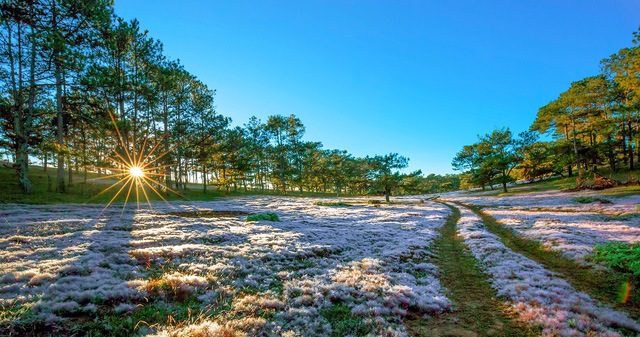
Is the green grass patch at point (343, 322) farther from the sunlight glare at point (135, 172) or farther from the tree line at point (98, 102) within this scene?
the sunlight glare at point (135, 172)

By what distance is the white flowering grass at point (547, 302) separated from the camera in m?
5.55

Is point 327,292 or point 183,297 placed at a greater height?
point 183,297

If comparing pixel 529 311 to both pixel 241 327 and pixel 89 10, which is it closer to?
pixel 241 327

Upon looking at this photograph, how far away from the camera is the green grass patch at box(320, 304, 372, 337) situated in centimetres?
541

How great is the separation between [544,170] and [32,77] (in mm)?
102389

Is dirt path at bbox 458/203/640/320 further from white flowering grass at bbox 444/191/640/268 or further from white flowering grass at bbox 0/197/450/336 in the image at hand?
white flowering grass at bbox 0/197/450/336

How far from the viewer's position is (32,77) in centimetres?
2372

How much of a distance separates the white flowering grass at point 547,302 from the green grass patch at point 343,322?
15.6 feet

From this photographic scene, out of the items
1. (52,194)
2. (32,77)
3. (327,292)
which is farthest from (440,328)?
(32,77)

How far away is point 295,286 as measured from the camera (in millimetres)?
7820

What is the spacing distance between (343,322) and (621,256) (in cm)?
1291

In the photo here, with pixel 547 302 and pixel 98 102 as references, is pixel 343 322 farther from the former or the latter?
pixel 98 102

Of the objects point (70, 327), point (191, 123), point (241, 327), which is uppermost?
point (191, 123)

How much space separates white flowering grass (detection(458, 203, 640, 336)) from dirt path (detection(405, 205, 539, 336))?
15.2 inches
